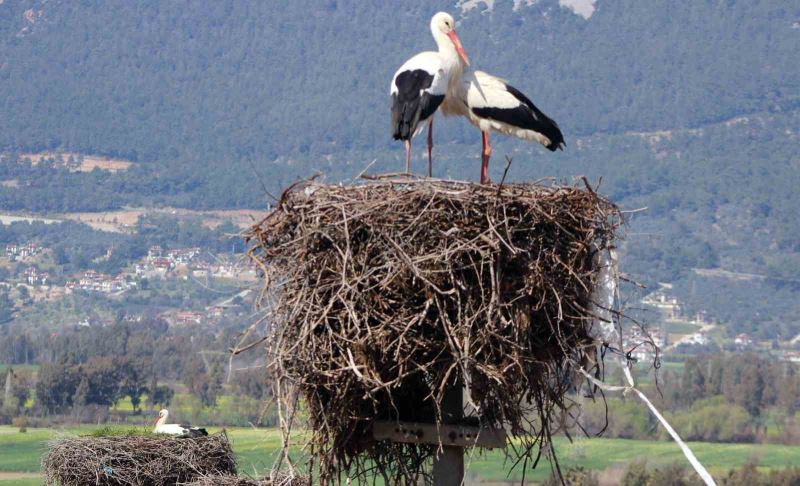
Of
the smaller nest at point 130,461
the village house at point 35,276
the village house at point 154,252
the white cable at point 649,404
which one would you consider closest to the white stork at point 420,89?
the white cable at point 649,404

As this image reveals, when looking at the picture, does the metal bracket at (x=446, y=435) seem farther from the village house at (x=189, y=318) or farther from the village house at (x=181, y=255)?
the village house at (x=181, y=255)

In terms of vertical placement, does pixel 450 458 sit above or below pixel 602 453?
above

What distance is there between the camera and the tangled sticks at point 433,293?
7012 mm

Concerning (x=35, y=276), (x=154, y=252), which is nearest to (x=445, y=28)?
(x=154, y=252)

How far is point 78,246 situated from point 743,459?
12101 centimetres

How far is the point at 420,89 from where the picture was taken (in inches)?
374

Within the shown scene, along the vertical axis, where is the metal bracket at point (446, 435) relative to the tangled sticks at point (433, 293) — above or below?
below

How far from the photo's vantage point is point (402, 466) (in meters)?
8.03

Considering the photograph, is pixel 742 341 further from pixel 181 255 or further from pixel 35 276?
pixel 35 276

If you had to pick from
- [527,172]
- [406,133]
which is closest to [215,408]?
[406,133]

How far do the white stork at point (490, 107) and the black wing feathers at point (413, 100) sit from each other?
0.31 meters

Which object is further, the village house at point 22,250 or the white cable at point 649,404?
the village house at point 22,250

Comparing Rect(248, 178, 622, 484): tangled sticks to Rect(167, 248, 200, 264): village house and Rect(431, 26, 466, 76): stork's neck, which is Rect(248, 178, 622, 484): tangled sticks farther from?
Rect(167, 248, 200, 264): village house

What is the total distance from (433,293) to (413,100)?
284cm
